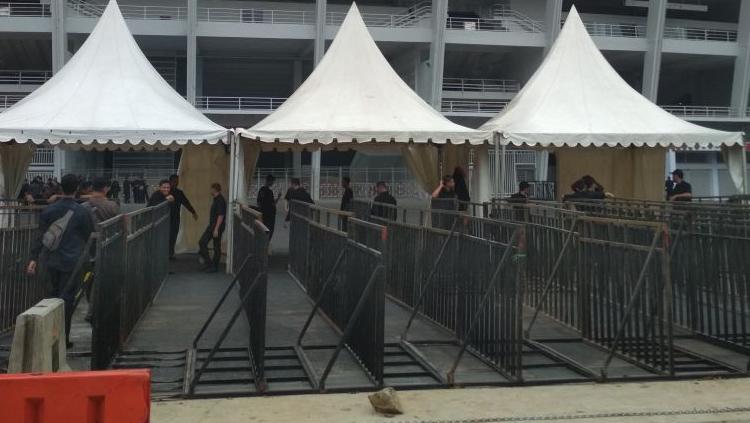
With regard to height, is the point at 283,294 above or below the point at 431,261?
below

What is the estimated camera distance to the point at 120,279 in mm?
6766

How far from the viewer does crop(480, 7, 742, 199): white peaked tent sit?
13.4 metres

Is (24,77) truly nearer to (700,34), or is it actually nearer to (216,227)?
(216,227)

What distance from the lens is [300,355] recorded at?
6711mm

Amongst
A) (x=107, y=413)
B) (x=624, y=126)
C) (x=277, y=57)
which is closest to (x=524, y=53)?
(x=277, y=57)

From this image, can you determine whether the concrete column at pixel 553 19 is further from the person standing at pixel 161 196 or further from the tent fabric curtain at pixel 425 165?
the person standing at pixel 161 196

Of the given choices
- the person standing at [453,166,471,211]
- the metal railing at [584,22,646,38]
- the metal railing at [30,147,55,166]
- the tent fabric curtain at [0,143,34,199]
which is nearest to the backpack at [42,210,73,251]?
the tent fabric curtain at [0,143,34,199]

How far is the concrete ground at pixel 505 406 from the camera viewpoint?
16.5ft

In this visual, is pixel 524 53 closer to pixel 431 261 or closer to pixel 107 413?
pixel 431 261

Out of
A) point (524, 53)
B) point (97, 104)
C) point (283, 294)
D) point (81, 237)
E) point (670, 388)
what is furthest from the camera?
point (524, 53)

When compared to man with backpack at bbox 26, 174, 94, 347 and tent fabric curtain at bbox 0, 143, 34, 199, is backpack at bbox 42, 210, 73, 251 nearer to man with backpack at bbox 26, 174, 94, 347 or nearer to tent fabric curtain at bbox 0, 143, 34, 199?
man with backpack at bbox 26, 174, 94, 347

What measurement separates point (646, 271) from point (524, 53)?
113 feet

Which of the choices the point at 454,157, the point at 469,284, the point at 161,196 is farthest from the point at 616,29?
the point at 469,284

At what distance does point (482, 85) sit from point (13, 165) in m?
29.7
